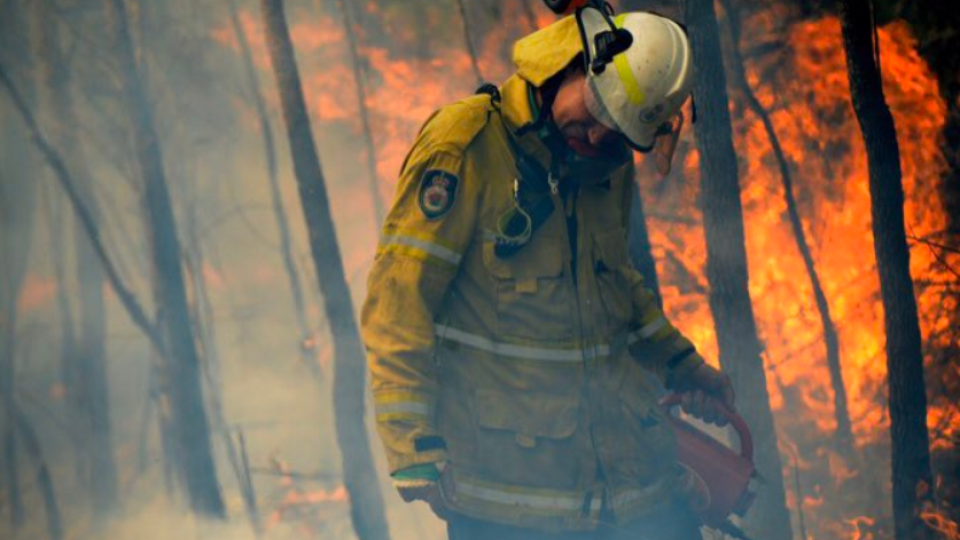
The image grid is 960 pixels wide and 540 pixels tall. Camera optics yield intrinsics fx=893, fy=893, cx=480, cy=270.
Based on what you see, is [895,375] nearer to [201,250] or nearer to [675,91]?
[675,91]

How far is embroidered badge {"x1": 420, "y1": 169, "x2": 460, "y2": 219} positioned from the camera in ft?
9.02

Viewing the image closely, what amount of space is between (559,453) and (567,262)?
0.62m

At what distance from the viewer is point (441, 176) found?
9.05ft

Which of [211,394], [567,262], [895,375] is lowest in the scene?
[211,394]

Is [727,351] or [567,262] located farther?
[727,351]

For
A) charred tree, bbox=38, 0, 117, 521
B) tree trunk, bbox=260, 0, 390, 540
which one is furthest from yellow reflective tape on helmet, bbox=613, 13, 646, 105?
charred tree, bbox=38, 0, 117, 521

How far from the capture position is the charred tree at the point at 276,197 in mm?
18484

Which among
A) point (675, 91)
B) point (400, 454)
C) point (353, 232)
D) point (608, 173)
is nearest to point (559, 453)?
point (400, 454)

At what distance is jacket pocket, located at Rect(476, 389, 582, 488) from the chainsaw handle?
0.73m

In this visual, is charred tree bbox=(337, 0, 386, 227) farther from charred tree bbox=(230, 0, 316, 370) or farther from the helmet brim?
the helmet brim

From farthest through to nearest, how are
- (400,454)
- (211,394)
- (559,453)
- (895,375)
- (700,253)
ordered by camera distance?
(211,394) → (700,253) → (895,375) → (559,453) → (400,454)

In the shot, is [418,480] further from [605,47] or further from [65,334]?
[65,334]

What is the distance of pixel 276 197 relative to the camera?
19562 millimetres

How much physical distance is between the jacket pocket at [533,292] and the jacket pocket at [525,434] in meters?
0.21
